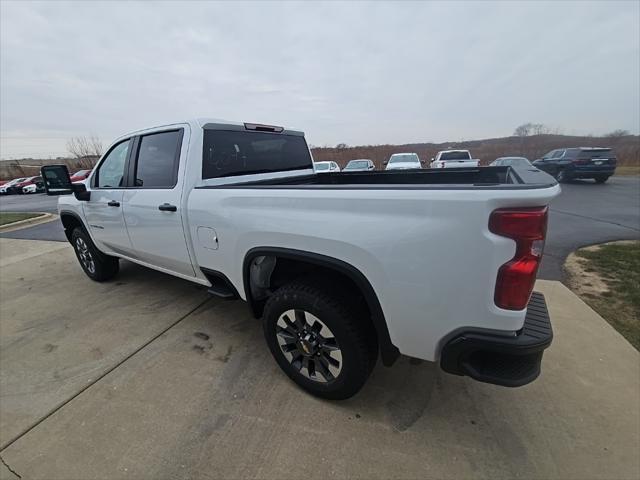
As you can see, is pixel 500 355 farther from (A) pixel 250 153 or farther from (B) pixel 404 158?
(B) pixel 404 158

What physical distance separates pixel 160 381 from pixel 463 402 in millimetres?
2252

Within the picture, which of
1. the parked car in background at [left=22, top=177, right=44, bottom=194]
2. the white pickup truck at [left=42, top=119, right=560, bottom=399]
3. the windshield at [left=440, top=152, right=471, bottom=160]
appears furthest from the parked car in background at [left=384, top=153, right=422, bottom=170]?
the parked car in background at [left=22, top=177, right=44, bottom=194]

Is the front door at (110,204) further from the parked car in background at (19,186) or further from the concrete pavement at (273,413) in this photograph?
the parked car in background at (19,186)

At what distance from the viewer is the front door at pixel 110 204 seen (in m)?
3.45

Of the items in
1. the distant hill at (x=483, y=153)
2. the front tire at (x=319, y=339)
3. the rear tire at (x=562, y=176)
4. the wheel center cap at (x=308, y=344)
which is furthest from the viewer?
the distant hill at (x=483, y=153)

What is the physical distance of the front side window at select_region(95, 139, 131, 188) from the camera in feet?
11.3


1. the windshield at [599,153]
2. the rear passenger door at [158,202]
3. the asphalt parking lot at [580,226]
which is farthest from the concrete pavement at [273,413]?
the windshield at [599,153]

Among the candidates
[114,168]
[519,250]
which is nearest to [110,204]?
[114,168]

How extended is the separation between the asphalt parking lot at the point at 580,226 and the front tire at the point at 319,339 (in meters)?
3.51

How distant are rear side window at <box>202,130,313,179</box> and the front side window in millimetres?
1233

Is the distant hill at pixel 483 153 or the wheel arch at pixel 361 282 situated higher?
the wheel arch at pixel 361 282

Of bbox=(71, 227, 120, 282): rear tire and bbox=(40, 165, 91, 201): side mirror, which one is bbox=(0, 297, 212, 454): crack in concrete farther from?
bbox=(40, 165, 91, 201): side mirror

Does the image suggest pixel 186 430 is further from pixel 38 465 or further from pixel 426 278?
pixel 426 278

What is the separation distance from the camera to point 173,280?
14.8 ft
